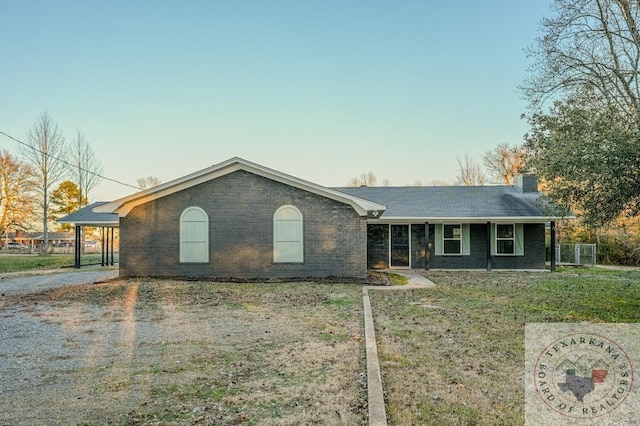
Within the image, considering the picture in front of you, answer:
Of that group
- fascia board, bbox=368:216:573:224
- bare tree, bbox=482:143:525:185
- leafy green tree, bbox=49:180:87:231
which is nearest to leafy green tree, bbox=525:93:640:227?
fascia board, bbox=368:216:573:224

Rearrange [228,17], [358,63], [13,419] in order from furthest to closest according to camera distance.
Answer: [358,63]
[228,17]
[13,419]

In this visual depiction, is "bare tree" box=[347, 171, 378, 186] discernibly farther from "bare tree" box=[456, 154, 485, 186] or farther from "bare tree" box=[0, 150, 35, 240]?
"bare tree" box=[0, 150, 35, 240]

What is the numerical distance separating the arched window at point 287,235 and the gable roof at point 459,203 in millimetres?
5581

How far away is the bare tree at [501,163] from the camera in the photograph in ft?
141

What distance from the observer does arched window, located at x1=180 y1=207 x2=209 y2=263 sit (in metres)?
14.8

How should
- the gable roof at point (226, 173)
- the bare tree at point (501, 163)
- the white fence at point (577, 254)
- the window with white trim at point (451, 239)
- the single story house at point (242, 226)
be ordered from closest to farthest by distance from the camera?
the gable roof at point (226, 173) → the single story house at point (242, 226) → the window with white trim at point (451, 239) → the white fence at point (577, 254) → the bare tree at point (501, 163)

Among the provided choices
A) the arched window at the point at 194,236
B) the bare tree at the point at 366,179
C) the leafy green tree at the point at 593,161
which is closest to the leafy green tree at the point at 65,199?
the bare tree at the point at 366,179

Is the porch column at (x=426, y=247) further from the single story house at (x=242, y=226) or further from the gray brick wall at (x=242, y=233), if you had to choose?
the gray brick wall at (x=242, y=233)

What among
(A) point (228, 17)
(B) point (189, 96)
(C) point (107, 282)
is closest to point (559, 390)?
(C) point (107, 282)

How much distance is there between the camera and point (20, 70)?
1783 cm

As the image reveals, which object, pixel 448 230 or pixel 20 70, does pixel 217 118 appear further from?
pixel 448 230

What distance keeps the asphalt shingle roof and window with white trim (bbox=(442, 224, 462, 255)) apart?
96cm

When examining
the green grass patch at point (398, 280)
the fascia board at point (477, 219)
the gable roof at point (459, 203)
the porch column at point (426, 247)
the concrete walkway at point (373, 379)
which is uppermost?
the gable roof at point (459, 203)

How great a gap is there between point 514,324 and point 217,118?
16.1 metres
